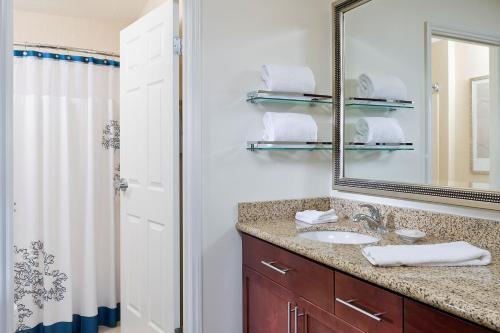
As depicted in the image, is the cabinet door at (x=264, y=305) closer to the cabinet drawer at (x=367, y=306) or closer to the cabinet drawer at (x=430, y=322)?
the cabinet drawer at (x=367, y=306)

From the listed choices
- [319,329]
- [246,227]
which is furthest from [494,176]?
[246,227]

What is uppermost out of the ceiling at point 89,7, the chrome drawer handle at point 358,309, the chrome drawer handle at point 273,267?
the ceiling at point 89,7

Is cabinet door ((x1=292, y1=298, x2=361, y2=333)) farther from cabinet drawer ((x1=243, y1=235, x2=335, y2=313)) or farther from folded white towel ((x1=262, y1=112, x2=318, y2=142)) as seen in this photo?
folded white towel ((x1=262, y1=112, x2=318, y2=142))

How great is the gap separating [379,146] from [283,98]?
1.75 feet

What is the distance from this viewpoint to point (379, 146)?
1980 mm

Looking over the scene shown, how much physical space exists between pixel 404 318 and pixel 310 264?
1.42 feet

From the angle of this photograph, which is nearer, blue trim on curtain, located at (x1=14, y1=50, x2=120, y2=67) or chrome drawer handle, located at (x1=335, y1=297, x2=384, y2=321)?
chrome drawer handle, located at (x1=335, y1=297, x2=384, y2=321)

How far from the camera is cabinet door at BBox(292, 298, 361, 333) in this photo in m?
1.33

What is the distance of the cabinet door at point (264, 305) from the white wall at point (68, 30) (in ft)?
7.07

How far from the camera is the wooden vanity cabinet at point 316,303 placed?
3.50ft

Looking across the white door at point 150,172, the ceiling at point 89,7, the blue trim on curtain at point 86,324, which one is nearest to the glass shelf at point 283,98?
the white door at point 150,172

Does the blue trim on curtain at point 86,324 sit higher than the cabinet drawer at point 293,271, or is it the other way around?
the cabinet drawer at point 293,271

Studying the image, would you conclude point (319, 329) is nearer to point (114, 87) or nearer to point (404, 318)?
point (404, 318)

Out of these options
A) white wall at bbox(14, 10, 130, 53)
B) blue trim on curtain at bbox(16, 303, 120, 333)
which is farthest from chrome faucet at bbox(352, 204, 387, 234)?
white wall at bbox(14, 10, 130, 53)
